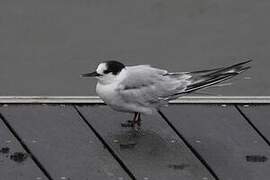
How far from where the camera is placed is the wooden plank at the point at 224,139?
422cm

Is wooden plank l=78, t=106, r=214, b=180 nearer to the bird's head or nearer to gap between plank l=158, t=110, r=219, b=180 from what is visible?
gap between plank l=158, t=110, r=219, b=180

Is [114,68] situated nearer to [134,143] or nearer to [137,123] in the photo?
[137,123]

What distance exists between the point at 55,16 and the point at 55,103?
2.70 metres

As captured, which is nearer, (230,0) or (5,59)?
(5,59)

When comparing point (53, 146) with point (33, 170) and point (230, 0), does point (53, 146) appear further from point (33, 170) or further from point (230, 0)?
point (230, 0)

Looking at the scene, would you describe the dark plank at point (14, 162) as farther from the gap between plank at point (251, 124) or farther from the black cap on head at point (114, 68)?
the gap between plank at point (251, 124)

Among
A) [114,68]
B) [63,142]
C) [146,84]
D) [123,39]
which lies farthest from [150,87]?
[123,39]

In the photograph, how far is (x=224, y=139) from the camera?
4.49m

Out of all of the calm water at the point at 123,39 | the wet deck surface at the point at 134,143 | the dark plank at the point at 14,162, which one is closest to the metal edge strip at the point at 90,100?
the wet deck surface at the point at 134,143

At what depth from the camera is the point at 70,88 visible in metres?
6.51

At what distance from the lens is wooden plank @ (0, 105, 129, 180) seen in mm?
4145

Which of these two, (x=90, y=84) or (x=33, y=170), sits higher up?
(x=33, y=170)

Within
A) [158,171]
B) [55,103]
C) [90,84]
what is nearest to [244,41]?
[90,84]

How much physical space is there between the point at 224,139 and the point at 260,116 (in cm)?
31
